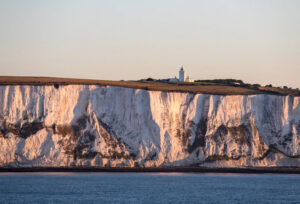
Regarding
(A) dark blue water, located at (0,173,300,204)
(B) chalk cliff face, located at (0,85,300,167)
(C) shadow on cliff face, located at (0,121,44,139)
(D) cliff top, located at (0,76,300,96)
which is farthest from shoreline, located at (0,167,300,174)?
(D) cliff top, located at (0,76,300,96)

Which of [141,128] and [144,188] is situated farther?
[141,128]

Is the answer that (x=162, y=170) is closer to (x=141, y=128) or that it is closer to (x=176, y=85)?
(x=141, y=128)

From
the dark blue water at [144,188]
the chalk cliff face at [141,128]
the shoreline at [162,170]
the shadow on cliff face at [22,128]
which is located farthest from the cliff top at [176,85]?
the dark blue water at [144,188]

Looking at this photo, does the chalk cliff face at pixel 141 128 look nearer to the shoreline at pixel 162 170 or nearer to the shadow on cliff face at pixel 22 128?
the shadow on cliff face at pixel 22 128

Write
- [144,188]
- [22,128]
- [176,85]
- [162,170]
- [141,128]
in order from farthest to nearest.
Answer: [176,85]
[141,128]
[162,170]
[22,128]
[144,188]

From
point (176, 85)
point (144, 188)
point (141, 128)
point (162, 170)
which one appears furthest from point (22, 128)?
point (176, 85)

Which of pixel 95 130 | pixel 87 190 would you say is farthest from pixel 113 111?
pixel 87 190
